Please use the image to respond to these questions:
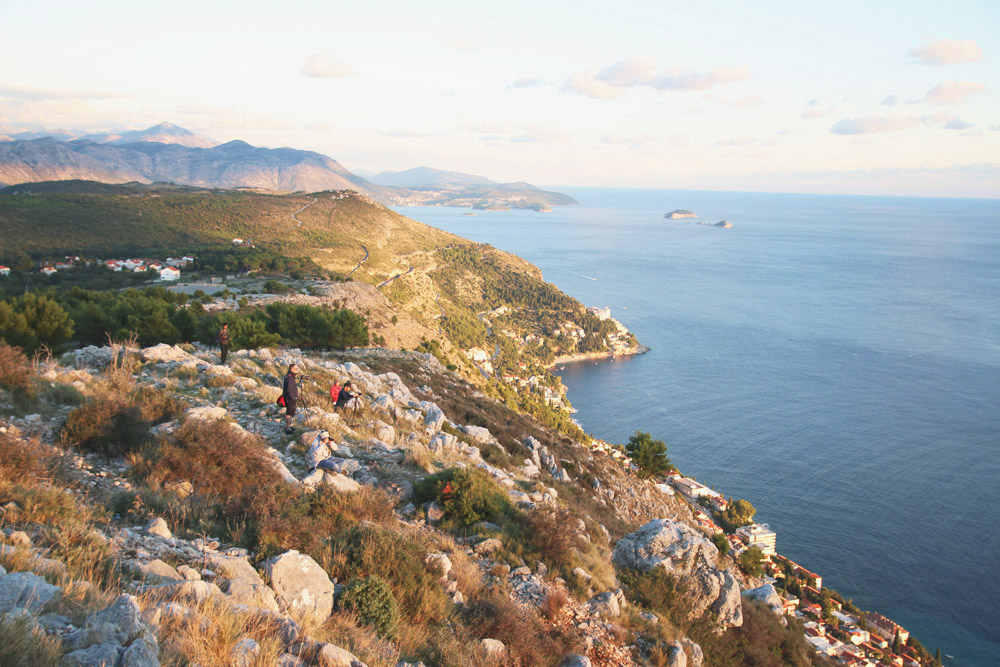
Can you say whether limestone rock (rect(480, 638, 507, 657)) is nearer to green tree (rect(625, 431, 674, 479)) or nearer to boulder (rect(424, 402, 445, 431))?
boulder (rect(424, 402, 445, 431))

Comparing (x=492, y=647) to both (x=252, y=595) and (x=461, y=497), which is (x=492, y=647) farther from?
(x=461, y=497)

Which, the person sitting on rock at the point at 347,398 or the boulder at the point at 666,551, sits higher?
the person sitting on rock at the point at 347,398

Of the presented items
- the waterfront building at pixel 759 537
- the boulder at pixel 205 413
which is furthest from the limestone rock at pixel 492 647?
the waterfront building at pixel 759 537

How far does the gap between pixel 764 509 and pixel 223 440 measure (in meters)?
47.0

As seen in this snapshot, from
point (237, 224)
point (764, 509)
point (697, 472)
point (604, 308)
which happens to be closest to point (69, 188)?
point (237, 224)

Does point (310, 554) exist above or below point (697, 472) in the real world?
above

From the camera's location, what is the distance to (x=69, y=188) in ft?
309

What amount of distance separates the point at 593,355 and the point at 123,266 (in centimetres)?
6609

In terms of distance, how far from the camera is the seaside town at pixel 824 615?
2786 centimetres

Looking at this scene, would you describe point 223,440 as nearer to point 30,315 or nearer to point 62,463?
point 62,463

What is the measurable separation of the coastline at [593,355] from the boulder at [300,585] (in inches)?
3257

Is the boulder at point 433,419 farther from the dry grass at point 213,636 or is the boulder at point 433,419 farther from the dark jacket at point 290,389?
the dry grass at point 213,636

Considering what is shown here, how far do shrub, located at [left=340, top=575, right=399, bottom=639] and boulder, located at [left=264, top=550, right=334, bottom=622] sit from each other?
0.21 metres

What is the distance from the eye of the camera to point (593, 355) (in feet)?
299
